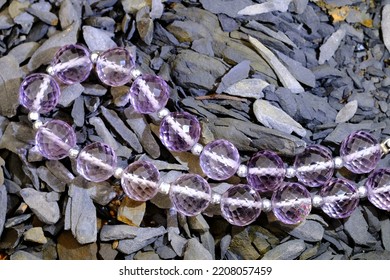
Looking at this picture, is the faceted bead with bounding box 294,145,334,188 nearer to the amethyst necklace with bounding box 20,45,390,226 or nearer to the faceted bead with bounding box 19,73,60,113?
the amethyst necklace with bounding box 20,45,390,226

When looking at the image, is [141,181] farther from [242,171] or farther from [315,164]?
[315,164]

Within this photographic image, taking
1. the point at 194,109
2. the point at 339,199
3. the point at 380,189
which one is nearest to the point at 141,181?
the point at 194,109

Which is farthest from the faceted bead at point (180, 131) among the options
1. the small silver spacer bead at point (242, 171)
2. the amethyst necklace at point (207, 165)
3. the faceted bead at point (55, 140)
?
the faceted bead at point (55, 140)

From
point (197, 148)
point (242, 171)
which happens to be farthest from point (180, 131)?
point (242, 171)

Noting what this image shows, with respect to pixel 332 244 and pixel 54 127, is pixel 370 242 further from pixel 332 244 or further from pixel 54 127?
pixel 54 127

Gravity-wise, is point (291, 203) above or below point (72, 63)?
below
